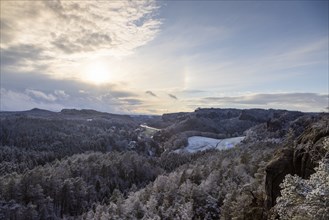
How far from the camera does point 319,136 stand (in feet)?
127

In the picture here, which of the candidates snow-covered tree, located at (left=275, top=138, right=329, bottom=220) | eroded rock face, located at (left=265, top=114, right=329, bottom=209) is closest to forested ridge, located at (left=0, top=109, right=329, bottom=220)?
snow-covered tree, located at (left=275, top=138, right=329, bottom=220)

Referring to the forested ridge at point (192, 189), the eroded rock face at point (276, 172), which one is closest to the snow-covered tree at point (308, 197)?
the forested ridge at point (192, 189)

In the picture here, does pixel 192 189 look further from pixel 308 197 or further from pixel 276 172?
pixel 308 197

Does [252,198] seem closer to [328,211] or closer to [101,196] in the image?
[328,211]

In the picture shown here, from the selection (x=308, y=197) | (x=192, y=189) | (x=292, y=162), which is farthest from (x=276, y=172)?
(x=192, y=189)

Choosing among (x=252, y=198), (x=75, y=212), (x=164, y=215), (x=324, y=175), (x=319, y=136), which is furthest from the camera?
(x=75, y=212)

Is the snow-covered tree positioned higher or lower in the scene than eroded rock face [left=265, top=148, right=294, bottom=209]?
higher

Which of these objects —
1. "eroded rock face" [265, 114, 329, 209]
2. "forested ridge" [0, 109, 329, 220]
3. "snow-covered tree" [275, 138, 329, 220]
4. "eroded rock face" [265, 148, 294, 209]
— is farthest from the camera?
"eroded rock face" [265, 148, 294, 209]

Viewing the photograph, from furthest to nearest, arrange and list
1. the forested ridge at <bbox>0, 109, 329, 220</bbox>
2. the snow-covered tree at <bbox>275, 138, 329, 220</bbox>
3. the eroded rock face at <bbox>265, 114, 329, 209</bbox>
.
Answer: the eroded rock face at <bbox>265, 114, 329, 209</bbox>, the forested ridge at <bbox>0, 109, 329, 220</bbox>, the snow-covered tree at <bbox>275, 138, 329, 220</bbox>

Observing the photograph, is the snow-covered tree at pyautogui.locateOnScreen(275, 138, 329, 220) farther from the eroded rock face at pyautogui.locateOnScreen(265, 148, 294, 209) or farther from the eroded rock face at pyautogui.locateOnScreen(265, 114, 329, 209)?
the eroded rock face at pyautogui.locateOnScreen(265, 148, 294, 209)

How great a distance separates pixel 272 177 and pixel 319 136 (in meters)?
7.57

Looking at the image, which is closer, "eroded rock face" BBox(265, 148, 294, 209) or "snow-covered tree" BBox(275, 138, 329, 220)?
"snow-covered tree" BBox(275, 138, 329, 220)

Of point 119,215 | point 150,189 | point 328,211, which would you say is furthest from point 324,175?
point 150,189

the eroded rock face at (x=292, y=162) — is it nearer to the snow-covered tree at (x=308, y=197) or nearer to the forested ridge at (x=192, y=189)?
the forested ridge at (x=192, y=189)
